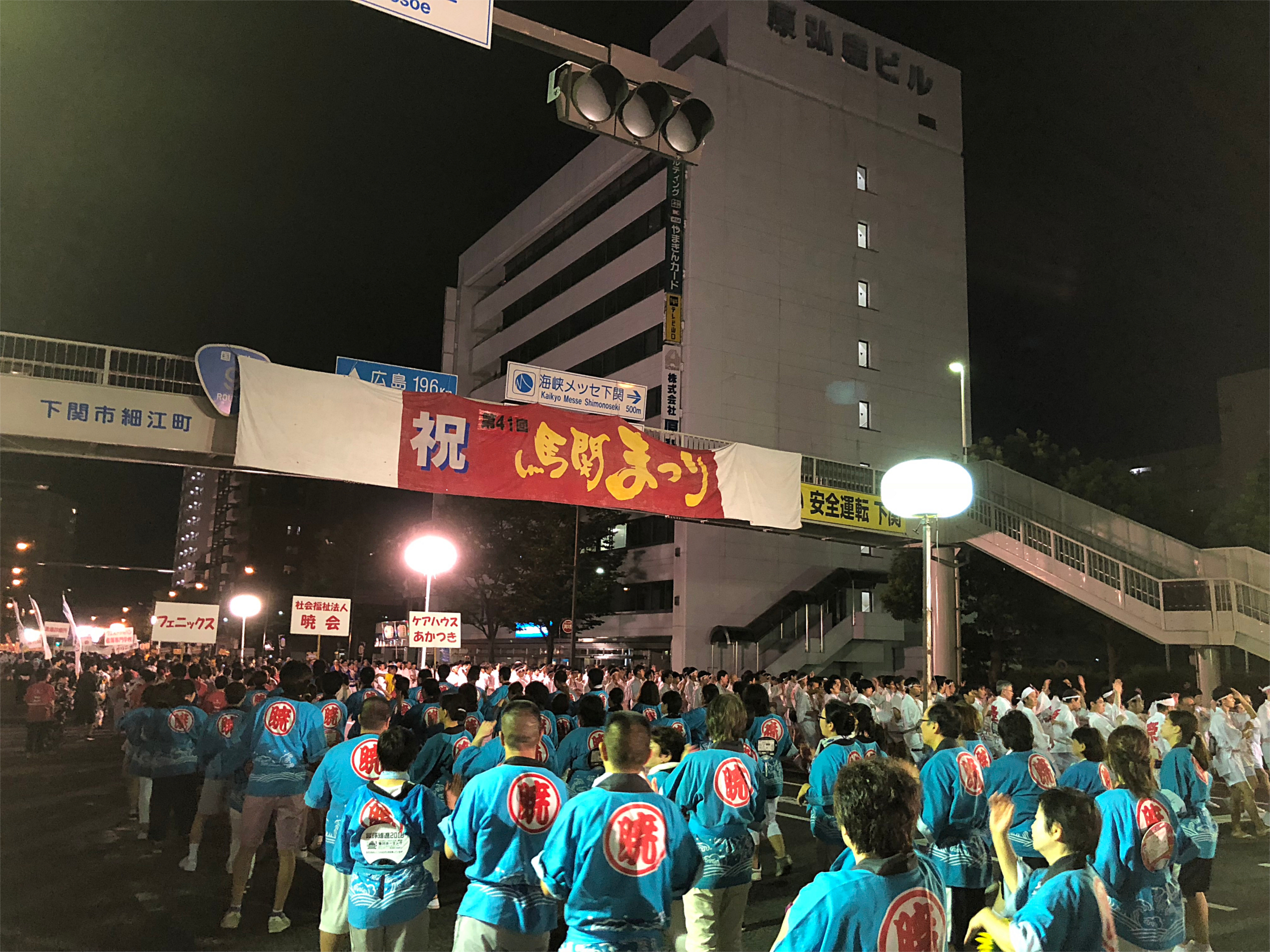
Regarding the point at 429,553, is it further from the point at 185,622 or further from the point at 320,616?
the point at 185,622

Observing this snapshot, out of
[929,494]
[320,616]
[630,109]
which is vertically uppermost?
[630,109]

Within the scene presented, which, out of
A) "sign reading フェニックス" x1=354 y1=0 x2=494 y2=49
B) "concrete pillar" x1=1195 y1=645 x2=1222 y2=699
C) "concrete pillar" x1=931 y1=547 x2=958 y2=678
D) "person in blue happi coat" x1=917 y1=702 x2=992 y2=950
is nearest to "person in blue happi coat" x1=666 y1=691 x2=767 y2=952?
"person in blue happi coat" x1=917 y1=702 x2=992 y2=950

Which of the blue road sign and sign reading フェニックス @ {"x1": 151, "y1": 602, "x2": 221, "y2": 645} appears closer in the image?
the blue road sign

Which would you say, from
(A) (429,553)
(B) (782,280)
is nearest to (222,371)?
(A) (429,553)

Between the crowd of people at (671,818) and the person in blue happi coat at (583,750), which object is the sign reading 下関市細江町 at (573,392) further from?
the person in blue happi coat at (583,750)

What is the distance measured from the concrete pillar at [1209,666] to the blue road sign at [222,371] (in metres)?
17.7

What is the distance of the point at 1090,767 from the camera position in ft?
22.6

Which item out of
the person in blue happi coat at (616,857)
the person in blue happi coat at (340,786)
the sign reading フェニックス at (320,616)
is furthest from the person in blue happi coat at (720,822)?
the sign reading フェニックス at (320,616)

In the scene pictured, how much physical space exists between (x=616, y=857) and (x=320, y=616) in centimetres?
1548

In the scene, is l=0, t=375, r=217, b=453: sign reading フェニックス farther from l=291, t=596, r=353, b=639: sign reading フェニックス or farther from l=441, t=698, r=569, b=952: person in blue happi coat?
l=441, t=698, r=569, b=952: person in blue happi coat

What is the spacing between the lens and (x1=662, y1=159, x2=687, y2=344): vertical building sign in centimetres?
3938

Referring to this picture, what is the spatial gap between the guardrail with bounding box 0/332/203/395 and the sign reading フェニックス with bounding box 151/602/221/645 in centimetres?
659

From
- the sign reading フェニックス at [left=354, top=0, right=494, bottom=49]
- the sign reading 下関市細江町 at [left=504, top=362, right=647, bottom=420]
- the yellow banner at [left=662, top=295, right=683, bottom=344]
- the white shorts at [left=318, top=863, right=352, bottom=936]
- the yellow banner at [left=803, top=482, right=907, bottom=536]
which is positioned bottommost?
the white shorts at [left=318, top=863, right=352, bottom=936]

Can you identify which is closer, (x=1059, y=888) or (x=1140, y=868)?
(x=1059, y=888)
